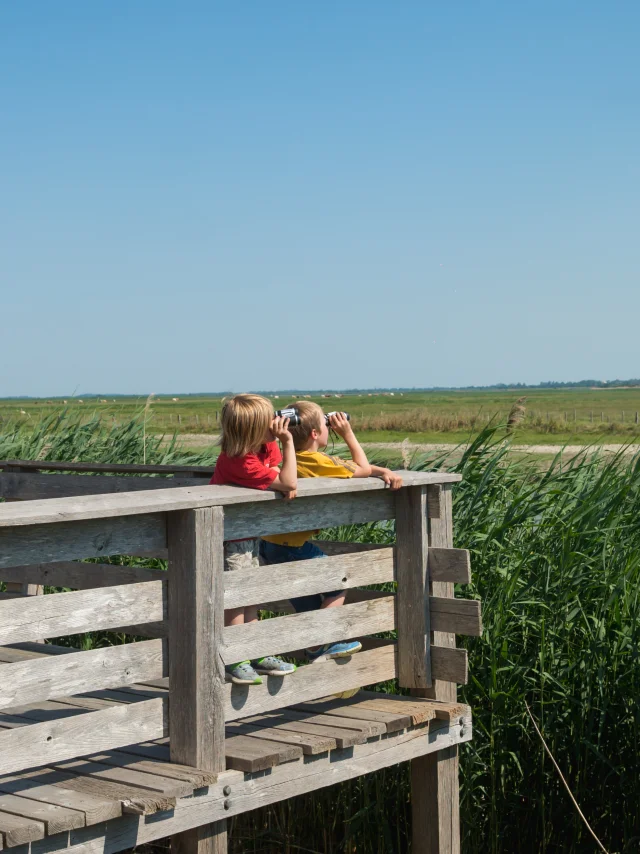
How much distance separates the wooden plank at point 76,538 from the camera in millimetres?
3451

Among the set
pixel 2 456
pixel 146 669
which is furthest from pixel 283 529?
pixel 2 456

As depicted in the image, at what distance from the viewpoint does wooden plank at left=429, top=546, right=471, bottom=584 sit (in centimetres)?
484

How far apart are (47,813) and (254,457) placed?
5.08ft

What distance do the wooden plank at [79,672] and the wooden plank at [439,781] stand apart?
5.04ft

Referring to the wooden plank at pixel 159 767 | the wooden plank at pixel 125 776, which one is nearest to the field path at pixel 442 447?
the wooden plank at pixel 159 767

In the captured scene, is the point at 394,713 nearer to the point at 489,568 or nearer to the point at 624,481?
the point at 489,568

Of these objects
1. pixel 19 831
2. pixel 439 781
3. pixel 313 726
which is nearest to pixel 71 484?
pixel 313 726

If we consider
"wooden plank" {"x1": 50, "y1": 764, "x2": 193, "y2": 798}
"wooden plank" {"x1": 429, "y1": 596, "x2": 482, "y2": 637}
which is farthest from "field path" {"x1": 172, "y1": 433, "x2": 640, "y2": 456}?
"wooden plank" {"x1": 50, "y1": 764, "x2": 193, "y2": 798}

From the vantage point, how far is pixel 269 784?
4223mm

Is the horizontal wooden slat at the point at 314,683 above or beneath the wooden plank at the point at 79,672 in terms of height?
beneath

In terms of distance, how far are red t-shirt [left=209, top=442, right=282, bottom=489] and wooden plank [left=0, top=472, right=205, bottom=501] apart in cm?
123

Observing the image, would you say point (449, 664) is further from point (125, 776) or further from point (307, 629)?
point (125, 776)

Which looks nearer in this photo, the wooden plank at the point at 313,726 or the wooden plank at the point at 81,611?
the wooden plank at the point at 81,611

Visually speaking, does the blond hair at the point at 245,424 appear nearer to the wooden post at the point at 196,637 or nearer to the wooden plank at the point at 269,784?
the wooden post at the point at 196,637
